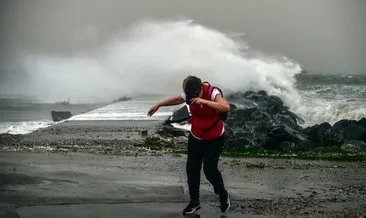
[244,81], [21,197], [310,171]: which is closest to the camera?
[21,197]

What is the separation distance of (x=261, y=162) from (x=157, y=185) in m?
3.99

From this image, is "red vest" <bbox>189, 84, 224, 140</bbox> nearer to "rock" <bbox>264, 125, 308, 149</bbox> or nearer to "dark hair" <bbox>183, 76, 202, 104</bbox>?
"dark hair" <bbox>183, 76, 202, 104</bbox>

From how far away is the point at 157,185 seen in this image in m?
8.68

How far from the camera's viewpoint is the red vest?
6.40m

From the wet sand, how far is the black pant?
357mm

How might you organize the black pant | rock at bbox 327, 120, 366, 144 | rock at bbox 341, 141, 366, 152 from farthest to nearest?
rock at bbox 327, 120, 366, 144 → rock at bbox 341, 141, 366, 152 → the black pant

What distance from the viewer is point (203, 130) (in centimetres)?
651

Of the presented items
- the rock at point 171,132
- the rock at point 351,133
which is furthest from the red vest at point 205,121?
the rock at point 351,133

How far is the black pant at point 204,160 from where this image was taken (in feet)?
21.7

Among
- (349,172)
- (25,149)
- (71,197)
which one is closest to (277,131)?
(349,172)

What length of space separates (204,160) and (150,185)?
2195mm

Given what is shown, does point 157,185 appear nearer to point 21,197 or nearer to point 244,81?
point 21,197

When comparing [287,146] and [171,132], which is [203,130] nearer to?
[287,146]

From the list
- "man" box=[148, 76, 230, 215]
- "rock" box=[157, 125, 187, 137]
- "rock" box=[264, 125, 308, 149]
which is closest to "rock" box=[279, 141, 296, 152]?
"rock" box=[264, 125, 308, 149]
